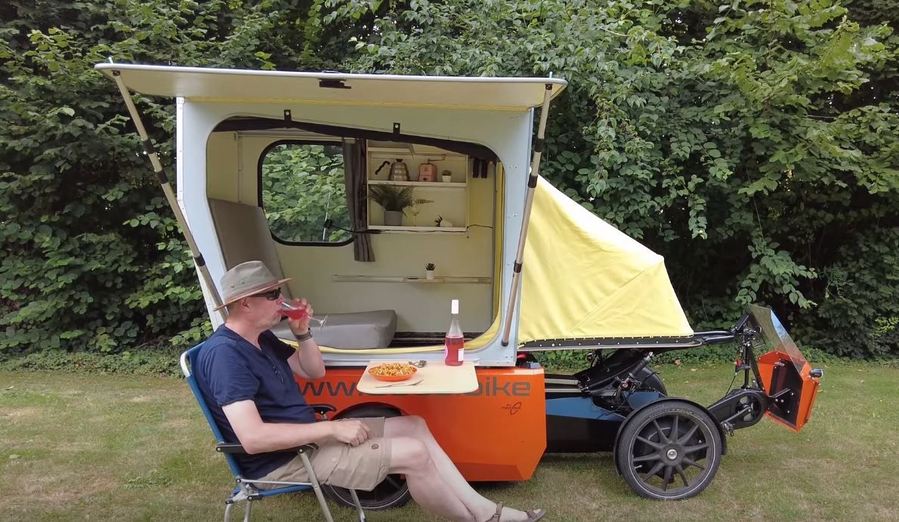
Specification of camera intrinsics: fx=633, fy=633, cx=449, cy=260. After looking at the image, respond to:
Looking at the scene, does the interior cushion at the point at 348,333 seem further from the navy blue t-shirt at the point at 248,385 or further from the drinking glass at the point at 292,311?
the navy blue t-shirt at the point at 248,385

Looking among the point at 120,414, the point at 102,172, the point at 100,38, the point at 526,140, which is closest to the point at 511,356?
the point at 526,140

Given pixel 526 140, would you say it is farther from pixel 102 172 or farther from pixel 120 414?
pixel 102 172

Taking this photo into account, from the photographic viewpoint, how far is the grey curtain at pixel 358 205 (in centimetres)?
539

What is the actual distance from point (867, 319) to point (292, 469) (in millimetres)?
7340

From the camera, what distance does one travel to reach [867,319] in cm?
746

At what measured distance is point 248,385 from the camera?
2.58 metres

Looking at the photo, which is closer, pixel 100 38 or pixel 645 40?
pixel 645 40

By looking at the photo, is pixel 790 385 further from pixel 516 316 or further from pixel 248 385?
pixel 248 385

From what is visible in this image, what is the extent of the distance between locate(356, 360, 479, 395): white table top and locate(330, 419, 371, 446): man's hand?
16 centimetres

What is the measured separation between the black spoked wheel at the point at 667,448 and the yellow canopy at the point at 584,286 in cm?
44

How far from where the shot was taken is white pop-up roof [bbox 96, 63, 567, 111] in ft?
8.70

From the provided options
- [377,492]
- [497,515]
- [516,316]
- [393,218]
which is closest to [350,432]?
[497,515]

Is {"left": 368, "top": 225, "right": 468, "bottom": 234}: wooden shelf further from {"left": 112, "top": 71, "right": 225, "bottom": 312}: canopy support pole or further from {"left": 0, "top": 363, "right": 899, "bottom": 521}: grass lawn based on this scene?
{"left": 112, "top": 71, "right": 225, "bottom": 312}: canopy support pole

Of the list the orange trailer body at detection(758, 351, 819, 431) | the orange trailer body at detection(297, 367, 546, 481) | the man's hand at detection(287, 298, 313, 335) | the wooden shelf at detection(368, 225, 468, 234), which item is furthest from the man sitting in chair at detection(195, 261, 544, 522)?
the wooden shelf at detection(368, 225, 468, 234)
